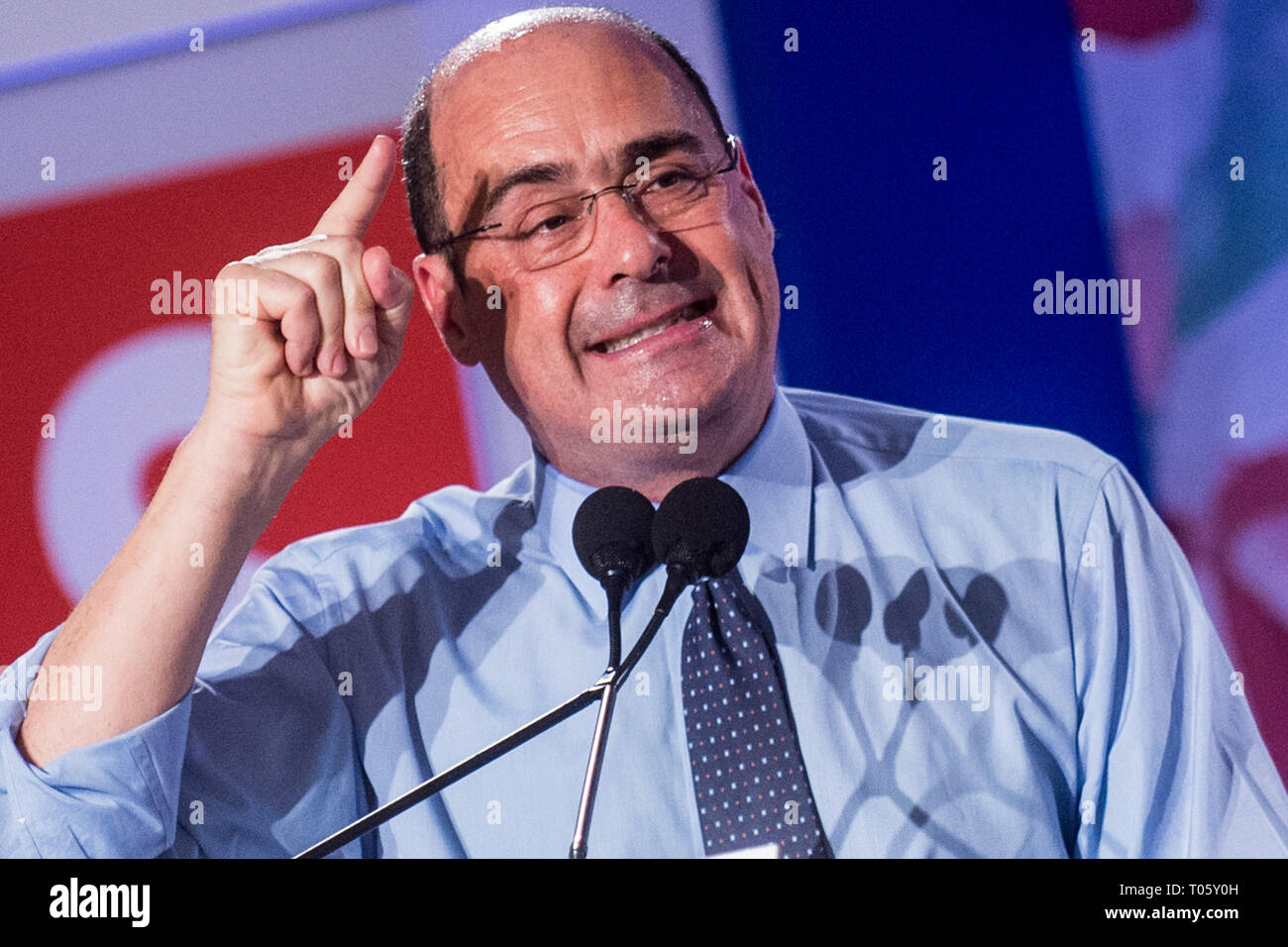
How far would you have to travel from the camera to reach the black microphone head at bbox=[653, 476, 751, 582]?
1305 millimetres

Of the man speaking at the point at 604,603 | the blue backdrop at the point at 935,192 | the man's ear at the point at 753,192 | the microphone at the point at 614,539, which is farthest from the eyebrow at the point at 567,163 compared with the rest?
the microphone at the point at 614,539

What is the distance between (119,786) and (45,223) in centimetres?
103

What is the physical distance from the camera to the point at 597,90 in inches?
66.3

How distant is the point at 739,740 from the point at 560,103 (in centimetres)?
90

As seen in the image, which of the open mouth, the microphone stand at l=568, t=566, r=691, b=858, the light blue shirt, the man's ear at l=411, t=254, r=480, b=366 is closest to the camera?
the microphone stand at l=568, t=566, r=691, b=858

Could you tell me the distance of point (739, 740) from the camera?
1516 mm

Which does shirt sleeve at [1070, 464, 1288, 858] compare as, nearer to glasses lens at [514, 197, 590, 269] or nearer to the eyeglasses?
the eyeglasses

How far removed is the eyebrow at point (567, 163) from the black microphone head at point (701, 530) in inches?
22.2

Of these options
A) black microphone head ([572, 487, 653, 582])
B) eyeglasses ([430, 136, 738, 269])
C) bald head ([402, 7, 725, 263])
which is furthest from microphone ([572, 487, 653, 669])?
bald head ([402, 7, 725, 263])

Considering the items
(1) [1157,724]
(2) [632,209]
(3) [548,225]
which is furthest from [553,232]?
(1) [1157,724]

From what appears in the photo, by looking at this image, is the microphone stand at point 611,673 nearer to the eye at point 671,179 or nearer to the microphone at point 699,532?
the microphone at point 699,532

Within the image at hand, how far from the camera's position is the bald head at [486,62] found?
175cm

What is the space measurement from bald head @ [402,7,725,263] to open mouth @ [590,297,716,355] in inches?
11.2

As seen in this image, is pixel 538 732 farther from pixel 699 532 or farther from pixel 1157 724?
pixel 1157 724
